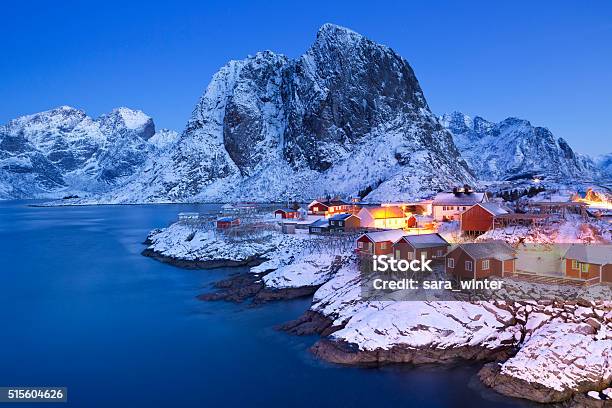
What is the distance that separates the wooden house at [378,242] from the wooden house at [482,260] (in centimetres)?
839

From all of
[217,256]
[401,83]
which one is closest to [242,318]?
[217,256]

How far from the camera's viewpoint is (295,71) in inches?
7436

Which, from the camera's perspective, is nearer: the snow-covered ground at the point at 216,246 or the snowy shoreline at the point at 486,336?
the snowy shoreline at the point at 486,336

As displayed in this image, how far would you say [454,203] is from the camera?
56500mm

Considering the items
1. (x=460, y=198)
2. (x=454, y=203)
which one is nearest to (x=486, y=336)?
(x=454, y=203)

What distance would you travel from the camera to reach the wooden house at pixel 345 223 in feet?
183

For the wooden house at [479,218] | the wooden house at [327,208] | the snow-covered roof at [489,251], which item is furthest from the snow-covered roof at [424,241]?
the wooden house at [327,208]

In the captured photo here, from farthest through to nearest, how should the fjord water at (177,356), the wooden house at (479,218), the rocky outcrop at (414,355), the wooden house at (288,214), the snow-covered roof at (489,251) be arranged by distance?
the wooden house at (288,214) < the wooden house at (479,218) < the snow-covered roof at (489,251) < the rocky outcrop at (414,355) < the fjord water at (177,356)

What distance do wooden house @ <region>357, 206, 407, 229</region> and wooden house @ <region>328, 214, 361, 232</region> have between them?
78 centimetres

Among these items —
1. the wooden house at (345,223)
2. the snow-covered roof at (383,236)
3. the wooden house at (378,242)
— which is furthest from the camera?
the wooden house at (345,223)

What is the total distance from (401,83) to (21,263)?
15699cm

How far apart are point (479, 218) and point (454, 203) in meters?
14.6

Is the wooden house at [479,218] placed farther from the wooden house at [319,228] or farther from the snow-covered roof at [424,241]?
the wooden house at [319,228]

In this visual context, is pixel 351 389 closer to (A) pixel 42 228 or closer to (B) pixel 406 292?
(B) pixel 406 292
